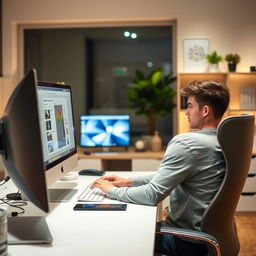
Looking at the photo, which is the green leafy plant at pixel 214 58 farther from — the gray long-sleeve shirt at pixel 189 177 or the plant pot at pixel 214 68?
the gray long-sleeve shirt at pixel 189 177

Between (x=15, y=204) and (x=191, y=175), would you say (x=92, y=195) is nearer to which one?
(x=15, y=204)

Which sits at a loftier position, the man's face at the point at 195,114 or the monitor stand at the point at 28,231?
the man's face at the point at 195,114

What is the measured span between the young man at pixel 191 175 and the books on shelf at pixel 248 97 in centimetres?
289

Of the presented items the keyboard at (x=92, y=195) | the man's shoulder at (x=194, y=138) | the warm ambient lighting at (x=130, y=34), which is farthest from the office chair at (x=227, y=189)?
the warm ambient lighting at (x=130, y=34)

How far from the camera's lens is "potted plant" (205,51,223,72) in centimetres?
454

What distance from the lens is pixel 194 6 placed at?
471 centimetres

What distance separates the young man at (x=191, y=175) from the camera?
5.64ft

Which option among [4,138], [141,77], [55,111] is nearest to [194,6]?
[141,77]

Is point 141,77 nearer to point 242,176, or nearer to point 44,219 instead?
point 242,176

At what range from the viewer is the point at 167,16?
476cm

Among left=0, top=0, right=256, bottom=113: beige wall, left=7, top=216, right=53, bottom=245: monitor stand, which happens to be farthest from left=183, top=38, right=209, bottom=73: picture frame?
left=7, top=216, right=53, bottom=245: monitor stand

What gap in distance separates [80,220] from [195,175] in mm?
551

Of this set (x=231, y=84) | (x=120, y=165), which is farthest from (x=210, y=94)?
(x=120, y=165)

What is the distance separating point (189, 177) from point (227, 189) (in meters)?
0.18
